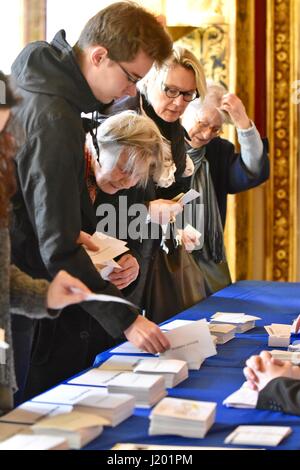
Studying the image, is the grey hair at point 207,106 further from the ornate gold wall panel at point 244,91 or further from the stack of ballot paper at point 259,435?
the stack of ballot paper at point 259,435

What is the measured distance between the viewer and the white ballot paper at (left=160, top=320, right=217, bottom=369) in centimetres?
301

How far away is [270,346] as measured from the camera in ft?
11.2

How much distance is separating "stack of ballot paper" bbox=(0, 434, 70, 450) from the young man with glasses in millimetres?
869

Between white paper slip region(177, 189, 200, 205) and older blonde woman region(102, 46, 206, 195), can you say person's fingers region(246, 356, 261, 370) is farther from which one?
older blonde woman region(102, 46, 206, 195)

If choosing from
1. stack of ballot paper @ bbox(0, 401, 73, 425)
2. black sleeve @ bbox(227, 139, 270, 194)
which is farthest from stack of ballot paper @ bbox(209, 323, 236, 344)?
black sleeve @ bbox(227, 139, 270, 194)

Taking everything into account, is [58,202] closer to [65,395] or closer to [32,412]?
[65,395]

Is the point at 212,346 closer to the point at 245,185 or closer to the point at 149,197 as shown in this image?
the point at 149,197

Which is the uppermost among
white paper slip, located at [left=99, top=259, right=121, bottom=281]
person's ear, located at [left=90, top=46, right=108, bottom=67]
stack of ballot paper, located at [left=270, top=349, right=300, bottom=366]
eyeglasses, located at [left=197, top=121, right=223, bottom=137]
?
person's ear, located at [left=90, top=46, right=108, bottom=67]

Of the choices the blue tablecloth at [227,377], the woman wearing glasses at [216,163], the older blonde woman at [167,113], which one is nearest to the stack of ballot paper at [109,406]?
the blue tablecloth at [227,377]

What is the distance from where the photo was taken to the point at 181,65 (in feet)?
14.4

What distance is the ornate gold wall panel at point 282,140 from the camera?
7.92 metres

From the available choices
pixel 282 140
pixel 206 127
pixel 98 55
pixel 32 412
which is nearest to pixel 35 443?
pixel 32 412

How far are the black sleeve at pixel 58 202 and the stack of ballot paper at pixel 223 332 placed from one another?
1.88 ft

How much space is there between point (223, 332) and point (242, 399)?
91cm
